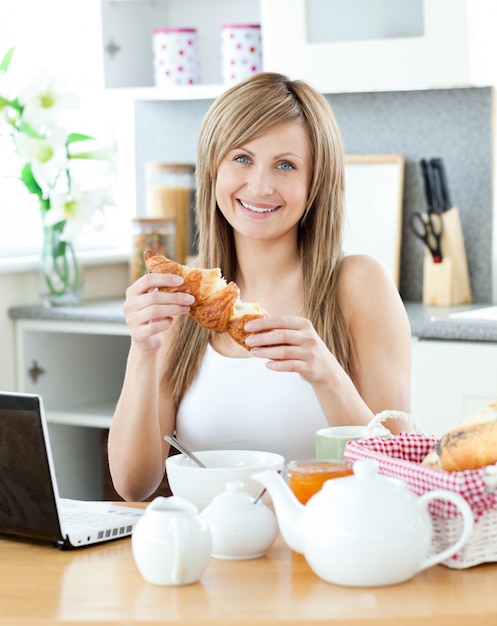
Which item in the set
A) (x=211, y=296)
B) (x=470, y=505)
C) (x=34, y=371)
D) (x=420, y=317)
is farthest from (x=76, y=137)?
(x=470, y=505)

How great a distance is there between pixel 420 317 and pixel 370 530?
1.73 m

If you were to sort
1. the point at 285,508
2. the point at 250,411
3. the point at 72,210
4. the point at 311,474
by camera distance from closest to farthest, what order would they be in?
the point at 285,508 < the point at 311,474 < the point at 250,411 < the point at 72,210

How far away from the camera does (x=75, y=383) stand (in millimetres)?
3396

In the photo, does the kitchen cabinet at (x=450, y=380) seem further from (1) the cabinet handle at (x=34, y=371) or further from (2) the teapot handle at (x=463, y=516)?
(2) the teapot handle at (x=463, y=516)

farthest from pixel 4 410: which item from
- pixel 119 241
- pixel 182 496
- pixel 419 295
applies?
pixel 119 241

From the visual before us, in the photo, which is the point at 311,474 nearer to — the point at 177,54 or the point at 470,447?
the point at 470,447

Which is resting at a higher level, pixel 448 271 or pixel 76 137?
pixel 76 137

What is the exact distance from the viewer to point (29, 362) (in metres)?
3.23

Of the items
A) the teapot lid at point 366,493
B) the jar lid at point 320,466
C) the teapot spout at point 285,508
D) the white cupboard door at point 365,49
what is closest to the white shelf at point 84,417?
the white cupboard door at point 365,49

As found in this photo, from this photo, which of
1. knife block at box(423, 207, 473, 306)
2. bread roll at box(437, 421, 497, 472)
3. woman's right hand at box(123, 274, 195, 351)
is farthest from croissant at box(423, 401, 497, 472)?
knife block at box(423, 207, 473, 306)

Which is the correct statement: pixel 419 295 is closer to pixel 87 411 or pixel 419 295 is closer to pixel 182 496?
→ pixel 87 411

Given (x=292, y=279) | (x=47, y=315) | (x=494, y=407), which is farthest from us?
(x=47, y=315)

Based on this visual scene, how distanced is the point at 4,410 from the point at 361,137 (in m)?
2.16

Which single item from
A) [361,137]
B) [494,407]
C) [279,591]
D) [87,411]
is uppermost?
[361,137]
